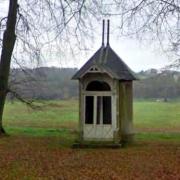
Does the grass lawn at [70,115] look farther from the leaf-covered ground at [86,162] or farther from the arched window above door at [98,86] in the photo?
the leaf-covered ground at [86,162]

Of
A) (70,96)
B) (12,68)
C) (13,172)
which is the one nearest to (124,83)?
(12,68)

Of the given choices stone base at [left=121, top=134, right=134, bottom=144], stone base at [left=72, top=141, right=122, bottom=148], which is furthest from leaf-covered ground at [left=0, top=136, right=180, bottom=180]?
stone base at [left=121, top=134, right=134, bottom=144]

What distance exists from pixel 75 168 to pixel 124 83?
8.63 metres

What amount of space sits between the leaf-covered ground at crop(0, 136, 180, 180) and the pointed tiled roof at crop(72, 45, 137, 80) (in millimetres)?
2989

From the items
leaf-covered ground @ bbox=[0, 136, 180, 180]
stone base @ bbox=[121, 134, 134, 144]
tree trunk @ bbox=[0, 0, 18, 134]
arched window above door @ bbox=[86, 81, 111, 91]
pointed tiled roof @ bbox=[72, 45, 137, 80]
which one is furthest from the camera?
tree trunk @ bbox=[0, 0, 18, 134]

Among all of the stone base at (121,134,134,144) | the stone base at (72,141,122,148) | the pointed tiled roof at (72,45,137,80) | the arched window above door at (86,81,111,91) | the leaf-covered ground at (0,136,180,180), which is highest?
the pointed tiled roof at (72,45,137,80)

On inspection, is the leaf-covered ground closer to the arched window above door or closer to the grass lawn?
the arched window above door

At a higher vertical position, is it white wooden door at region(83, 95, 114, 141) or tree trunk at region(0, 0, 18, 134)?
tree trunk at region(0, 0, 18, 134)

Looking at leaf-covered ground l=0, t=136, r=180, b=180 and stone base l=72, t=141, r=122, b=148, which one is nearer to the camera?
leaf-covered ground l=0, t=136, r=180, b=180

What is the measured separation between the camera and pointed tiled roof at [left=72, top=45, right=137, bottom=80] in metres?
21.8

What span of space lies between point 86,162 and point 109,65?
7378 mm

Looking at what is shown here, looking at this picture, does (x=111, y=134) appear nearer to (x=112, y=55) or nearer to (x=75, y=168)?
(x=112, y=55)

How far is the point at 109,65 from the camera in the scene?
22.8 meters

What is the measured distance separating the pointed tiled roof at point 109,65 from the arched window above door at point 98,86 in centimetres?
64
